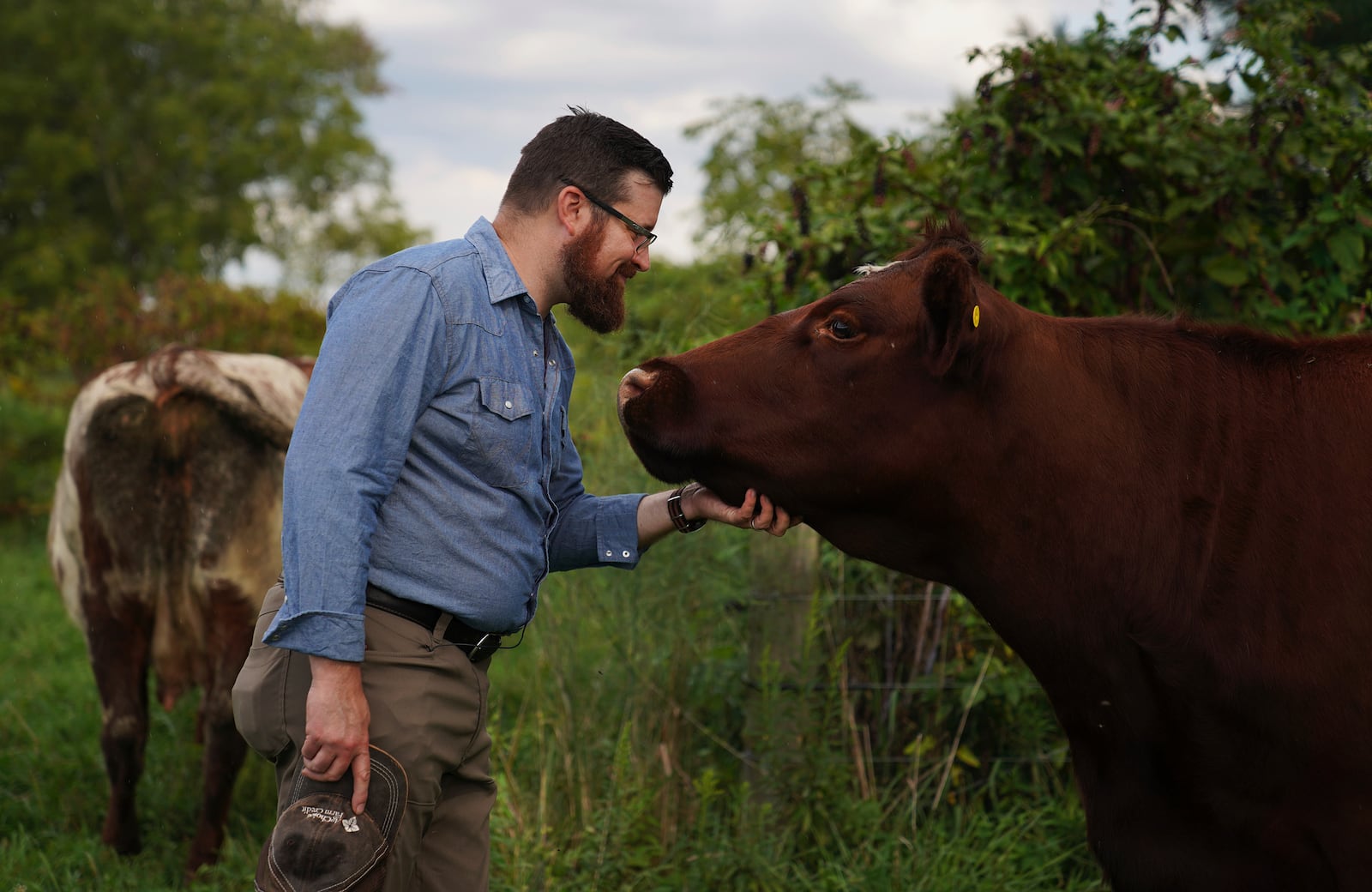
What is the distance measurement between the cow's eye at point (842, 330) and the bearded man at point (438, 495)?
388 mm

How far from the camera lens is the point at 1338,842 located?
2.23 metres

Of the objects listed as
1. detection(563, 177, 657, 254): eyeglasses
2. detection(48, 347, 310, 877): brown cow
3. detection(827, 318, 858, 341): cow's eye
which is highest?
detection(563, 177, 657, 254): eyeglasses

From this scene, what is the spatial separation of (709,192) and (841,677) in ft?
23.9

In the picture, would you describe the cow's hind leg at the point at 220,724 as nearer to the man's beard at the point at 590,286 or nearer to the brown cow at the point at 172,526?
the brown cow at the point at 172,526

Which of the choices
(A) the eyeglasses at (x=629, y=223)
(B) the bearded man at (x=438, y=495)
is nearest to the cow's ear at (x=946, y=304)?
(B) the bearded man at (x=438, y=495)

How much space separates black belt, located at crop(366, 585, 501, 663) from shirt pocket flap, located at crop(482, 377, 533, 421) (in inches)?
16.9

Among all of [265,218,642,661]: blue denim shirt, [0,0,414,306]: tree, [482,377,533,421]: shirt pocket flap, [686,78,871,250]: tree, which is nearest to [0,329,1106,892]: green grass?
[265,218,642,661]: blue denim shirt

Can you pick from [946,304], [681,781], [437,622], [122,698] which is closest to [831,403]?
[946,304]

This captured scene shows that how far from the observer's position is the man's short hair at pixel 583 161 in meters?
2.67

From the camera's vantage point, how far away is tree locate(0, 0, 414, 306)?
2384 cm

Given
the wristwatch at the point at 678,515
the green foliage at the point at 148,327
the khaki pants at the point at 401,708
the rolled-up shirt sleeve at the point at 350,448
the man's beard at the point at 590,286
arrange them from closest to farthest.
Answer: the rolled-up shirt sleeve at the point at 350,448 < the khaki pants at the point at 401,708 < the man's beard at the point at 590,286 < the wristwatch at the point at 678,515 < the green foliage at the point at 148,327

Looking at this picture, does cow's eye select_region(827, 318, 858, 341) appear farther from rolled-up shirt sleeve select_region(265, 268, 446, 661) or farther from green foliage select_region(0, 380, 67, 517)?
green foliage select_region(0, 380, 67, 517)

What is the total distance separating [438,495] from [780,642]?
202 centimetres

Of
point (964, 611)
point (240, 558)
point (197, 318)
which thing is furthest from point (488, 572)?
point (197, 318)
